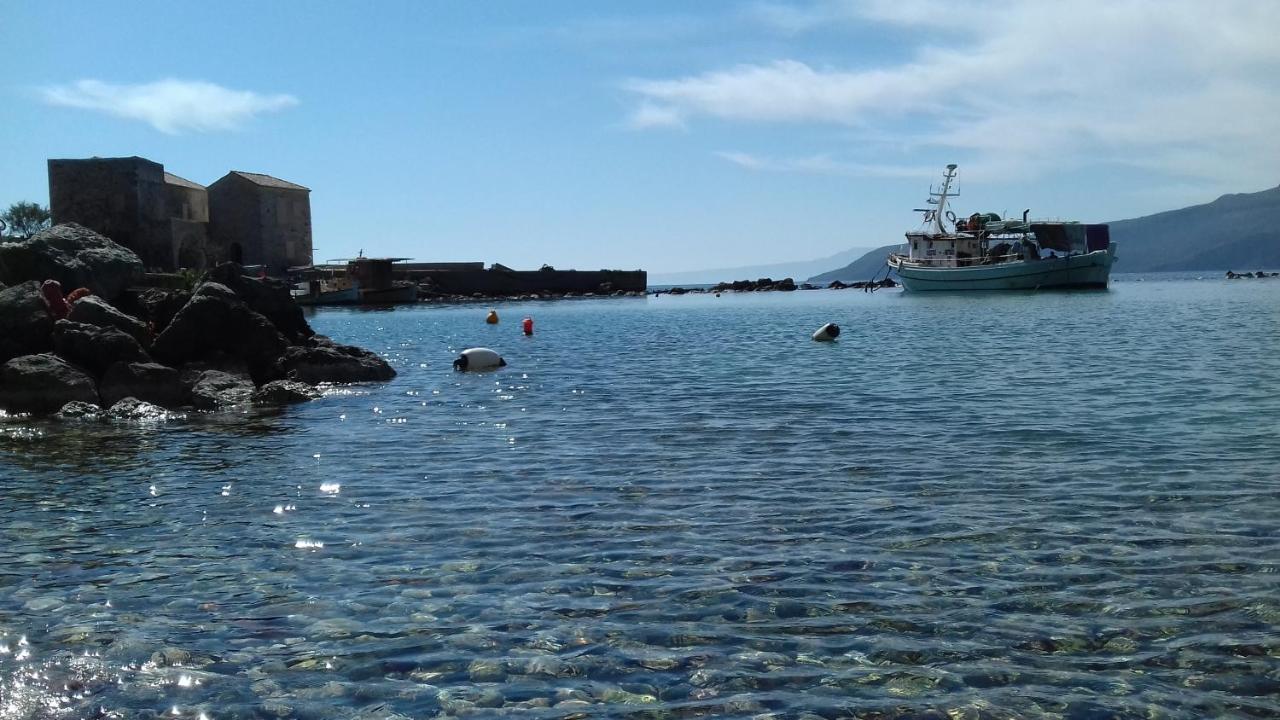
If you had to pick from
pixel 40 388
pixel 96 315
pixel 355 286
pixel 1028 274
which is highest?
pixel 355 286

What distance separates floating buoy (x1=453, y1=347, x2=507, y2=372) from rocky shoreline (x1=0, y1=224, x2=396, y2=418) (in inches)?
102

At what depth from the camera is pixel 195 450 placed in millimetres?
12109

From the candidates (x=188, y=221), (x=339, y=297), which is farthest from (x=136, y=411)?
(x=339, y=297)

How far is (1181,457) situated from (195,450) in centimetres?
1130

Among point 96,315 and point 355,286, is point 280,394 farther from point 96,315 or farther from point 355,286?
point 355,286

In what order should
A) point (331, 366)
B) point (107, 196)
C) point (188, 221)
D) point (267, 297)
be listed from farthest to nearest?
point (188, 221) → point (107, 196) → point (267, 297) → point (331, 366)

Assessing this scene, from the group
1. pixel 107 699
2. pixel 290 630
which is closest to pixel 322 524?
pixel 290 630

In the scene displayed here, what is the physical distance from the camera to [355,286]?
73.8 metres

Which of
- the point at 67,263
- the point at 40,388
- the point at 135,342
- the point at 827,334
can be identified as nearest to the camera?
the point at 40,388

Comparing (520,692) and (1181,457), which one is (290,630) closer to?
(520,692)

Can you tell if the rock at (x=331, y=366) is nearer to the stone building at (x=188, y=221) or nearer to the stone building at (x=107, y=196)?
the stone building at (x=107, y=196)

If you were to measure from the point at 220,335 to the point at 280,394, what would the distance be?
2657mm

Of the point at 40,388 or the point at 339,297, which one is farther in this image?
the point at 339,297

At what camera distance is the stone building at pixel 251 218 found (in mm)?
67625
